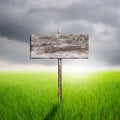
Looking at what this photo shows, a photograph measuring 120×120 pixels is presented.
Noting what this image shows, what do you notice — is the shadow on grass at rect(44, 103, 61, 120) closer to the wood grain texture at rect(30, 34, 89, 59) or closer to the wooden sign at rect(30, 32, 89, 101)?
the wooden sign at rect(30, 32, 89, 101)

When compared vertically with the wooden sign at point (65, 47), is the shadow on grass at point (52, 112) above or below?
below

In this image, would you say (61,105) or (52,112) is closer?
(52,112)

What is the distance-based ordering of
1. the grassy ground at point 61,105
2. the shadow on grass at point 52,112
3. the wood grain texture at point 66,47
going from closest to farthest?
the shadow on grass at point 52,112 → the grassy ground at point 61,105 → the wood grain texture at point 66,47

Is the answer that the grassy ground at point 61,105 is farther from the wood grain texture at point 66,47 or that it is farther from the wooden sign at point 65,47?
the wood grain texture at point 66,47

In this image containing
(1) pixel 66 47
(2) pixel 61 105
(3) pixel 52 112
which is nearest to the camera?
(3) pixel 52 112

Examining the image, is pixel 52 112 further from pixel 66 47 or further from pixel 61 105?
pixel 66 47

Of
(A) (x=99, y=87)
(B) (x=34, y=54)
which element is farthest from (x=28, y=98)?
(A) (x=99, y=87)

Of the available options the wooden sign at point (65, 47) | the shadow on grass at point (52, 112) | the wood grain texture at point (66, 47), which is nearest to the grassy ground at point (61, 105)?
the shadow on grass at point (52, 112)

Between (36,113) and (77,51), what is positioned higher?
(77,51)

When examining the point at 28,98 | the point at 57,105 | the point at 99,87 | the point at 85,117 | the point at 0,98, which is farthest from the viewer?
the point at 99,87

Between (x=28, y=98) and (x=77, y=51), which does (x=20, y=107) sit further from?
(x=77, y=51)

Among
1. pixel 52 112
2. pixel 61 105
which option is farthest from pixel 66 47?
pixel 52 112

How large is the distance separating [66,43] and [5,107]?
248cm

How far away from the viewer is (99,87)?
10344mm
